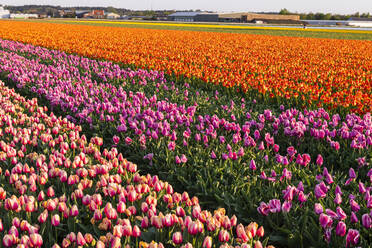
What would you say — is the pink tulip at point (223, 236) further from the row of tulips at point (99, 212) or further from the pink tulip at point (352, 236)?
the pink tulip at point (352, 236)

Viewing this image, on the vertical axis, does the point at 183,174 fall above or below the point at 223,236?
below

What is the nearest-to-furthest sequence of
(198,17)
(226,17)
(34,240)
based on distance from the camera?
1. (34,240)
2. (226,17)
3. (198,17)

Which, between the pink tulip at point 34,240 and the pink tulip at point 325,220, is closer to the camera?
the pink tulip at point 34,240

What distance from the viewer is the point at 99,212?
3.13 meters

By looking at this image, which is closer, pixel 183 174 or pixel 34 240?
pixel 34 240

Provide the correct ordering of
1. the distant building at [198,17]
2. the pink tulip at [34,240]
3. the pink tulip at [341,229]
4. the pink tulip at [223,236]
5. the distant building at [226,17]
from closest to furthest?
1. the pink tulip at [34,240]
2. the pink tulip at [223,236]
3. the pink tulip at [341,229]
4. the distant building at [226,17]
5. the distant building at [198,17]

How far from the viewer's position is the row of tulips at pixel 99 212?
2830 mm

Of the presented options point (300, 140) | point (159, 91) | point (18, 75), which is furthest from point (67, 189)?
point (18, 75)

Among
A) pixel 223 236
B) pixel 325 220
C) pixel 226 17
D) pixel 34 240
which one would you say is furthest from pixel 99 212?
pixel 226 17

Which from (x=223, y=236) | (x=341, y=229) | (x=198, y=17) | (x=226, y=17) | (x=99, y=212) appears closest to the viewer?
(x=223, y=236)

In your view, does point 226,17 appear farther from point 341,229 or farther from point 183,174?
point 341,229

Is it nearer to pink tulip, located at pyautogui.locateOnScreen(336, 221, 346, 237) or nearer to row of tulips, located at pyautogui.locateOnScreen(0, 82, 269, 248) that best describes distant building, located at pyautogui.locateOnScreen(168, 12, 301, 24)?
row of tulips, located at pyautogui.locateOnScreen(0, 82, 269, 248)

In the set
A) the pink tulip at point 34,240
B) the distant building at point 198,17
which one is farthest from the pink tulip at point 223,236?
the distant building at point 198,17

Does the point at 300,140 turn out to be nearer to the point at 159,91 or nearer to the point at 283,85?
the point at 283,85
